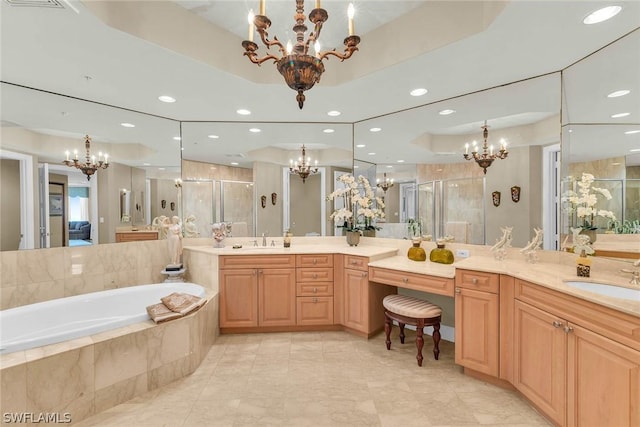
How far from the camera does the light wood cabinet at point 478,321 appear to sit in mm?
2193

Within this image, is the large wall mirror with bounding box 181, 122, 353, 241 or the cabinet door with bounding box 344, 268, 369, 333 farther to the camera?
Answer: the large wall mirror with bounding box 181, 122, 353, 241

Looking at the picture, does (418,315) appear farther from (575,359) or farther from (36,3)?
(36,3)

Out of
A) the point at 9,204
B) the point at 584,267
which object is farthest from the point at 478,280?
the point at 9,204

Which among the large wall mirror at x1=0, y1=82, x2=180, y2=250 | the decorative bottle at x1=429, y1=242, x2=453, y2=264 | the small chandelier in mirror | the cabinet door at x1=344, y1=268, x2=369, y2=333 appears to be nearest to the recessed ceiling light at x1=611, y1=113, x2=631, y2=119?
the decorative bottle at x1=429, y1=242, x2=453, y2=264

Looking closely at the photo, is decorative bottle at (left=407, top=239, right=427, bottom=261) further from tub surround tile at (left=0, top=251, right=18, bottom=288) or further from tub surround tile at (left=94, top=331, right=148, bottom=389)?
tub surround tile at (left=0, top=251, right=18, bottom=288)

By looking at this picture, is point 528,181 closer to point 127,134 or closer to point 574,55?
point 574,55

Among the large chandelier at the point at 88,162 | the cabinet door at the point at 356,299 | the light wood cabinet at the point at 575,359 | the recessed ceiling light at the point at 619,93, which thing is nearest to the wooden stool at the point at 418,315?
the cabinet door at the point at 356,299

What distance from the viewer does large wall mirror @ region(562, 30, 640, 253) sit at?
1924 mm

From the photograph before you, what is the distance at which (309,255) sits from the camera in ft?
10.6

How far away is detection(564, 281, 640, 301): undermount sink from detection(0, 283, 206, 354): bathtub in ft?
10.3

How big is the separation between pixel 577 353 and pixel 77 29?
3.57 meters

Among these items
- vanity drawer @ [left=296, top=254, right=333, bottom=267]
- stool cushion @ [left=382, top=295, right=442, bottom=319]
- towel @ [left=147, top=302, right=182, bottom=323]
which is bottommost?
stool cushion @ [left=382, top=295, right=442, bottom=319]

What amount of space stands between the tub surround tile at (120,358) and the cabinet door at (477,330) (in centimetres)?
250

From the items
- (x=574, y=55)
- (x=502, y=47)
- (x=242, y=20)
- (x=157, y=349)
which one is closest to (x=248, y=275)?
(x=157, y=349)
